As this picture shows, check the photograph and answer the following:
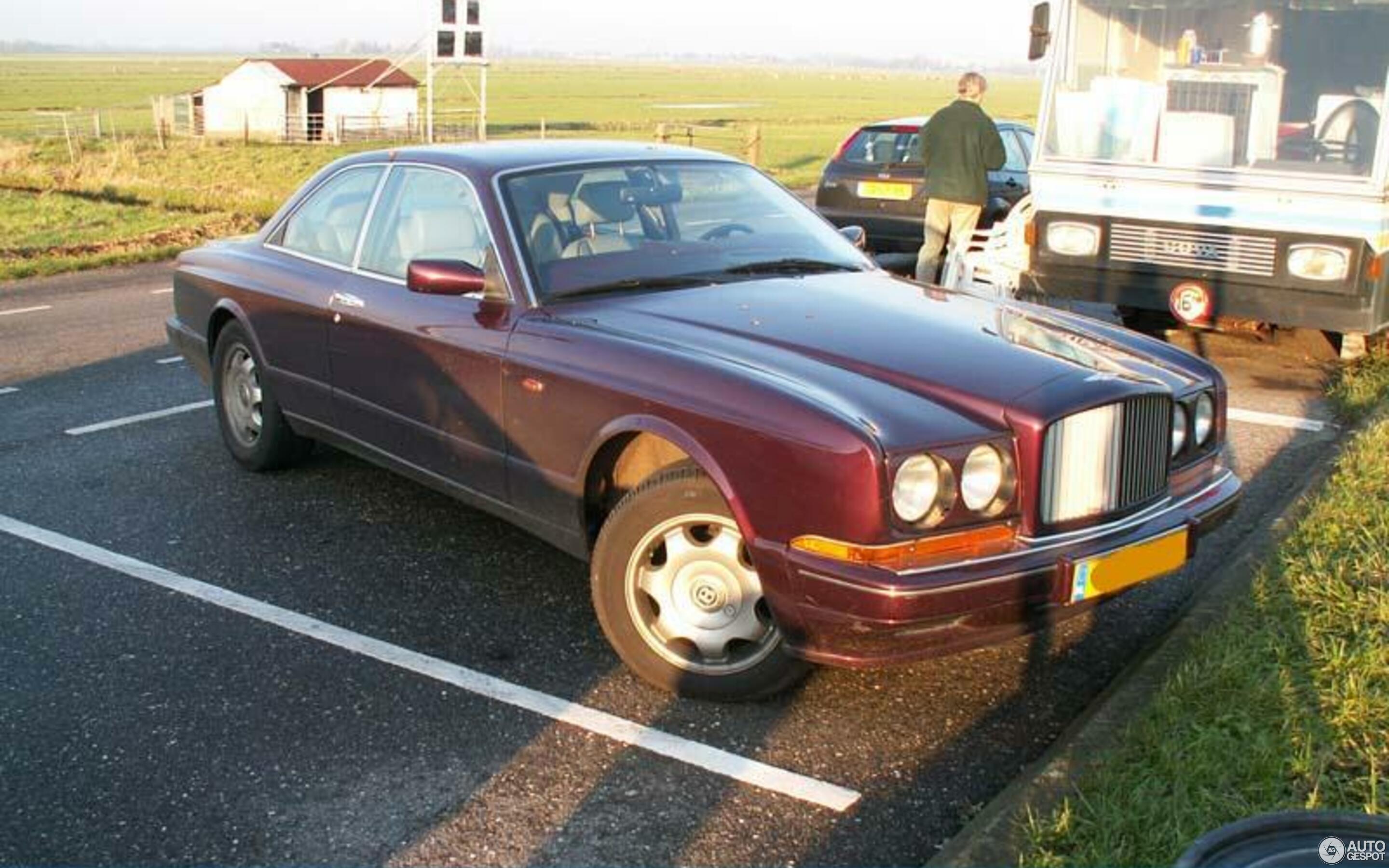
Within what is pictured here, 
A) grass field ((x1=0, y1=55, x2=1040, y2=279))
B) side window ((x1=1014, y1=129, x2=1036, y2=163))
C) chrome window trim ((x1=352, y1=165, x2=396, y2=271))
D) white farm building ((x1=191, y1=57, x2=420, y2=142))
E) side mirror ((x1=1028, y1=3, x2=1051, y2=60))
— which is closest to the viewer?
chrome window trim ((x1=352, y1=165, x2=396, y2=271))

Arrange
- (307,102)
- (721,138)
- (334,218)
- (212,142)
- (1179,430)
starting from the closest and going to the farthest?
1. (1179,430)
2. (334,218)
3. (721,138)
4. (212,142)
5. (307,102)

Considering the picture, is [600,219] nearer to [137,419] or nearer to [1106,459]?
[1106,459]

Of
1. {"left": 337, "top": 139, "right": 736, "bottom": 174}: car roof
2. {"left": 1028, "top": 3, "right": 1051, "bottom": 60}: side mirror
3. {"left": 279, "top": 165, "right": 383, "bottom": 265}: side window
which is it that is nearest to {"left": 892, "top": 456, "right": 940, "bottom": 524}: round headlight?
{"left": 337, "top": 139, "right": 736, "bottom": 174}: car roof

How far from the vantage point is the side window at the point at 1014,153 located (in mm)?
14258

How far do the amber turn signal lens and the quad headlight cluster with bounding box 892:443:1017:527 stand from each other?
5cm

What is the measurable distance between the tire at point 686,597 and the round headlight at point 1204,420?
1.56 metres

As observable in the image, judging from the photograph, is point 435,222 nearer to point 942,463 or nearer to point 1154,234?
point 942,463

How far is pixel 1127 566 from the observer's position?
164 inches

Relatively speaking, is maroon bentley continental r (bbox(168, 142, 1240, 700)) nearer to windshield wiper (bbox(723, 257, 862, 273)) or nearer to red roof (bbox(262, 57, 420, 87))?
windshield wiper (bbox(723, 257, 862, 273))

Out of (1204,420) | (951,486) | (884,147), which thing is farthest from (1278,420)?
(884,147)

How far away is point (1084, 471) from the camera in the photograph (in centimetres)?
420

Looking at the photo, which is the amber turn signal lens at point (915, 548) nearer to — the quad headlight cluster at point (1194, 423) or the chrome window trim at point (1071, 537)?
the chrome window trim at point (1071, 537)

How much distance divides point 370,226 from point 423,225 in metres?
0.40

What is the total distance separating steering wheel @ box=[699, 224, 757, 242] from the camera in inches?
220
